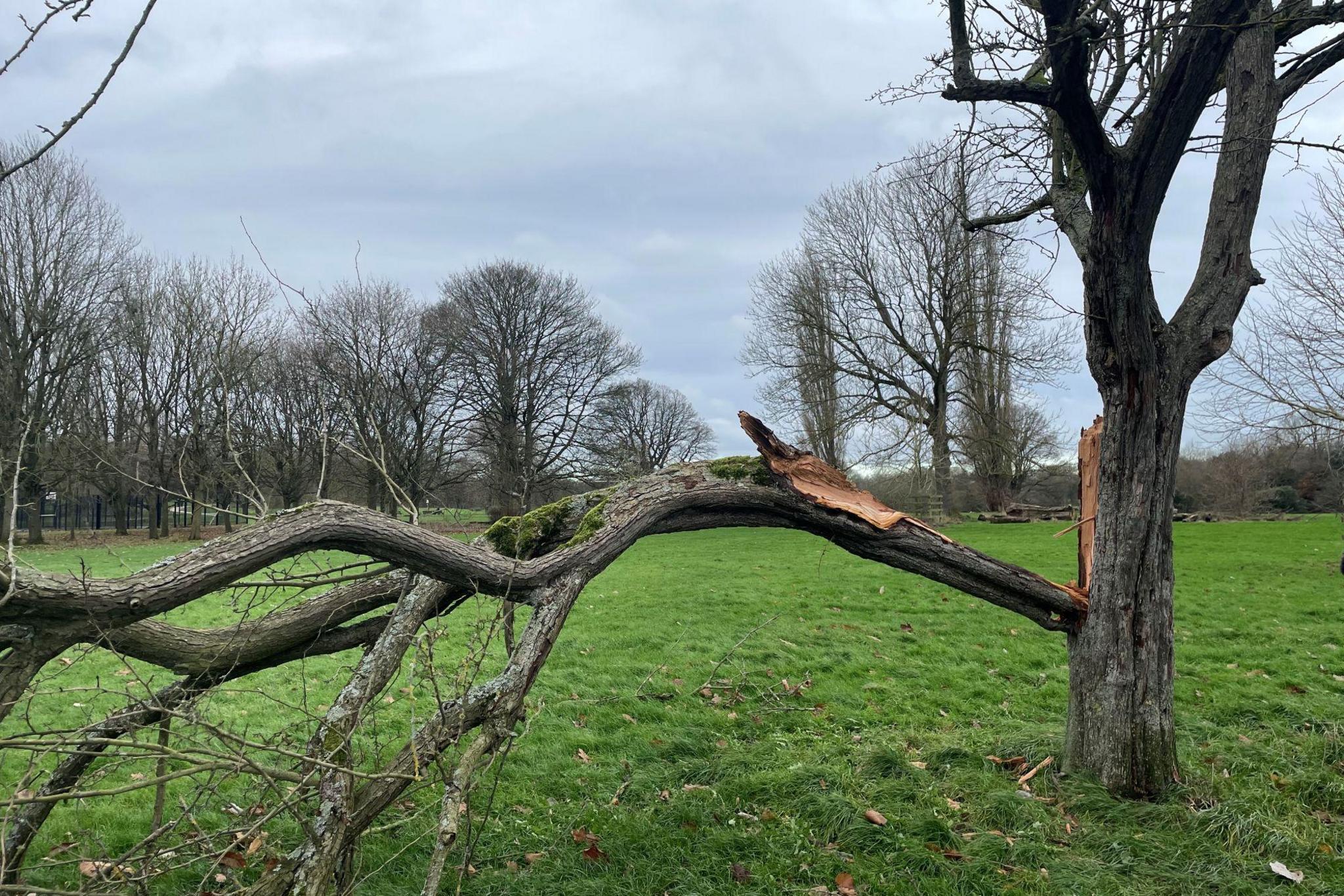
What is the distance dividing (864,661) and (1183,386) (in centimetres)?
433

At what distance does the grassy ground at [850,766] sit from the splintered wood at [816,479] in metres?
1.69

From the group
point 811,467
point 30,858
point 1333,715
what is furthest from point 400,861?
point 1333,715

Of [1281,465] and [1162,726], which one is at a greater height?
[1281,465]

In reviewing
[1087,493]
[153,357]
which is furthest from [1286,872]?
[153,357]

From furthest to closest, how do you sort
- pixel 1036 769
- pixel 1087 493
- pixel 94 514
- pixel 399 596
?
pixel 94 514 < pixel 1087 493 < pixel 1036 769 < pixel 399 596

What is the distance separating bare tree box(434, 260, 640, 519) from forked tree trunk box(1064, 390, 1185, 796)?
25.7m

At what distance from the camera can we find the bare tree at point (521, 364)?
30.4 metres

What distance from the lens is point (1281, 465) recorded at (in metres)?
31.3

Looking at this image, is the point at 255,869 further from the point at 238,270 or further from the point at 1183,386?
the point at 238,270

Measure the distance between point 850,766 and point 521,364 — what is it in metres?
27.8

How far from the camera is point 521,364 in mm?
31250

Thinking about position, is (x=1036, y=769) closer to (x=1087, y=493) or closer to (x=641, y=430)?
(x=1087, y=493)

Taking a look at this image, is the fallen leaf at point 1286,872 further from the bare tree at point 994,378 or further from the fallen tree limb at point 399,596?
the bare tree at point 994,378

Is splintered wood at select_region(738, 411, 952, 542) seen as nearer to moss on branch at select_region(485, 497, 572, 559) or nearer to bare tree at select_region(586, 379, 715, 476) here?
moss on branch at select_region(485, 497, 572, 559)
